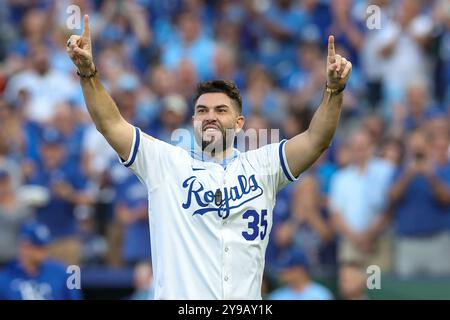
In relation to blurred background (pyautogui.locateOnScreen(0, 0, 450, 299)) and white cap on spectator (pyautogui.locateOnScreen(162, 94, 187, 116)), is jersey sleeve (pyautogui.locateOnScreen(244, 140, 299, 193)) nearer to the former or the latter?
blurred background (pyautogui.locateOnScreen(0, 0, 450, 299))

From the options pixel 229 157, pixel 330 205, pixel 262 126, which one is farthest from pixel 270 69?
pixel 229 157

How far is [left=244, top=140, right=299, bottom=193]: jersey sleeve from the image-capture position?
684 cm

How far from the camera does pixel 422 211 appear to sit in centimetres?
1191

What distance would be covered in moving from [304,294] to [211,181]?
14.9 ft

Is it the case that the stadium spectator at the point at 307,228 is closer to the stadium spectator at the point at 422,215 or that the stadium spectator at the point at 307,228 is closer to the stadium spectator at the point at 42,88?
the stadium spectator at the point at 422,215

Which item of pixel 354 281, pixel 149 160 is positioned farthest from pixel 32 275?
pixel 149 160

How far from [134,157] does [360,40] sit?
8.36 meters

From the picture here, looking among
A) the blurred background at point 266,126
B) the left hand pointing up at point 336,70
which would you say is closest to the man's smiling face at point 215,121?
the left hand pointing up at point 336,70

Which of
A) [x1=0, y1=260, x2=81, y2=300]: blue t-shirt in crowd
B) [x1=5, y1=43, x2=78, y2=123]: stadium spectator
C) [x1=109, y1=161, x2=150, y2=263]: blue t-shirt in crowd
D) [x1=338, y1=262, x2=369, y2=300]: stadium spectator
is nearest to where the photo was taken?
[x1=0, y1=260, x2=81, y2=300]: blue t-shirt in crowd

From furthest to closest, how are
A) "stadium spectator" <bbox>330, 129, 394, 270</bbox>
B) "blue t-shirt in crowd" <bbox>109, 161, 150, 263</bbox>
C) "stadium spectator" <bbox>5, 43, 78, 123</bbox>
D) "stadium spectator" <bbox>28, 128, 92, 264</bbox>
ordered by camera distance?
"stadium spectator" <bbox>5, 43, 78, 123</bbox> → "stadium spectator" <bbox>28, 128, 92, 264</bbox> → "blue t-shirt in crowd" <bbox>109, 161, 150, 263</bbox> → "stadium spectator" <bbox>330, 129, 394, 270</bbox>

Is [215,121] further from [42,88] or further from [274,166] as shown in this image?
[42,88]

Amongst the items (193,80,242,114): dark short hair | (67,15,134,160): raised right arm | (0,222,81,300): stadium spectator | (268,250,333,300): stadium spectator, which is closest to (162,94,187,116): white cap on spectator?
(268,250,333,300): stadium spectator

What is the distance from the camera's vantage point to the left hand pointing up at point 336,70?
6.59 meters

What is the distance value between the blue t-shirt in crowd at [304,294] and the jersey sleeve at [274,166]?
4.24 meters
